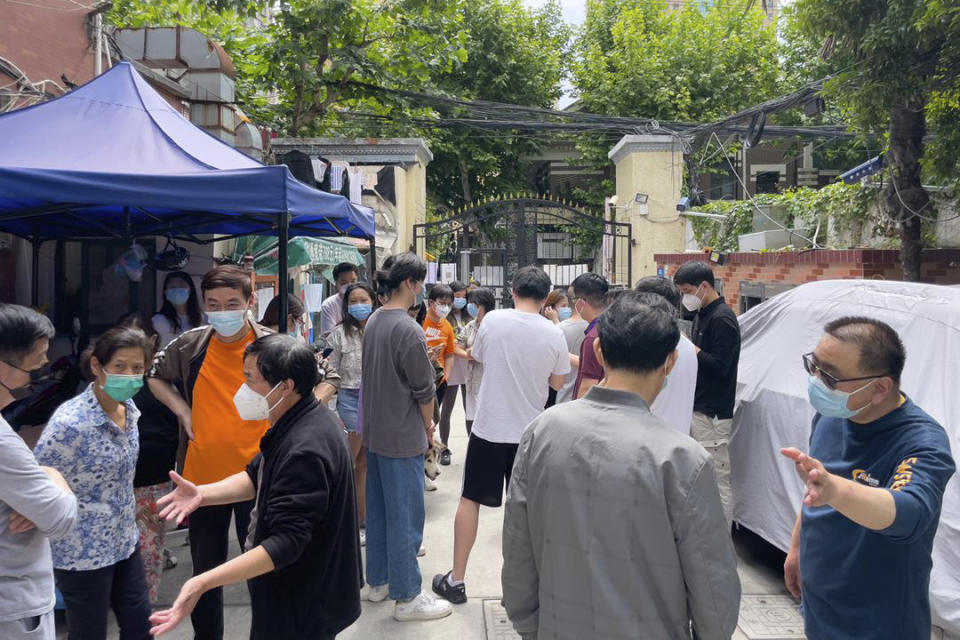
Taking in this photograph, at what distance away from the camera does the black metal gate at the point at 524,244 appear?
1391 centimetres

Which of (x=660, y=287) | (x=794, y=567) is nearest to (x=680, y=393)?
(x=660, y=287)

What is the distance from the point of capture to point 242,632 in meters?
3.84

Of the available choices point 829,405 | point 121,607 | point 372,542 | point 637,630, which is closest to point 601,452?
point 637,630

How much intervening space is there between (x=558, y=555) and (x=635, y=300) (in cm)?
73

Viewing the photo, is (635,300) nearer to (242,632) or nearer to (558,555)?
(558,555)

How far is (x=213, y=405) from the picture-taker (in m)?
3.44

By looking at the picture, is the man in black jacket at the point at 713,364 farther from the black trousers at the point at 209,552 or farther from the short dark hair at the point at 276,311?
the black trousers at the point at 209,552

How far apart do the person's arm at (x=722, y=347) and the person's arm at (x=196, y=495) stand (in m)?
2.84

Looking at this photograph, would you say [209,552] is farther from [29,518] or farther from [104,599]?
[29,518]

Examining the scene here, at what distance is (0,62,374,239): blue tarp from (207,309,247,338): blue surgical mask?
808 mm

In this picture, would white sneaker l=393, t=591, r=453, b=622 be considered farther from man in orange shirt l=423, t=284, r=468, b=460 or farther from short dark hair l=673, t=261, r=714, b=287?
short dark hair l=673, t=261, r=714, b=287

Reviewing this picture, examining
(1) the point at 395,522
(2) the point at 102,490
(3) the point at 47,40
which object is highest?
(3) the point at 47,40

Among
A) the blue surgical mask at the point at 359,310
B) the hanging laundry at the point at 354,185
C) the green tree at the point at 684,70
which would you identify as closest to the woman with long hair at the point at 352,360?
the blue surgical mask at the point at 359,310

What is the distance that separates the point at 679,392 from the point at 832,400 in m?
1.22
